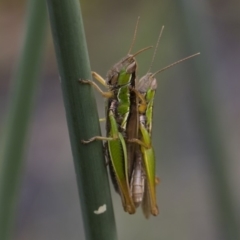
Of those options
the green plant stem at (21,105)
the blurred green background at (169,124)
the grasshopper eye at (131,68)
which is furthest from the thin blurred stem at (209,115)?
the green plant stem at (21,105)

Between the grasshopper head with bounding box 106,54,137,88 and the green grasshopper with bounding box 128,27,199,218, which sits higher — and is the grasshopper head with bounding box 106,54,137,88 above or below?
above

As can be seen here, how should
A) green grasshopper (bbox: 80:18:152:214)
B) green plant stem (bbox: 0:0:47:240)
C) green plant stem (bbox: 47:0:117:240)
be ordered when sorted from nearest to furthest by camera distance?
green plant stem (bbox: 47:0:117:240), green plant stem (bbox: 0:0:47:240), green grasshopper (bbox: 80:18:152:214)

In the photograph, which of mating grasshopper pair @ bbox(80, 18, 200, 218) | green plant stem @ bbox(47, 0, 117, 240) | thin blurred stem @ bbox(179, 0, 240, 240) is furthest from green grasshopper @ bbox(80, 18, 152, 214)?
green plant stem @ bbox(47, 0, 117, 240)

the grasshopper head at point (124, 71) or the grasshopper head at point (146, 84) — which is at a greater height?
the grasshopper head at point (124, 71)

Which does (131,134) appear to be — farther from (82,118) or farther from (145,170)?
(82,118)

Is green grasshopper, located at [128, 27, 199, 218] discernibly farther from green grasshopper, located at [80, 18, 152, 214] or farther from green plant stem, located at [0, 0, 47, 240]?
green plant stem, located at [0, 0, 47, 240]

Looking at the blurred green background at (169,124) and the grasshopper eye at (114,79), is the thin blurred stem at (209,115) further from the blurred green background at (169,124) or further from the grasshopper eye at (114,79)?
the grasshopper eye at (114,79)

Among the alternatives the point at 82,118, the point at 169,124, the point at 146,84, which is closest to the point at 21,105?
the point at 82,118

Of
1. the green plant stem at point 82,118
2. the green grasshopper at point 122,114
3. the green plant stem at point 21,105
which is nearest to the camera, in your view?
the green plant stem at point 82,118
